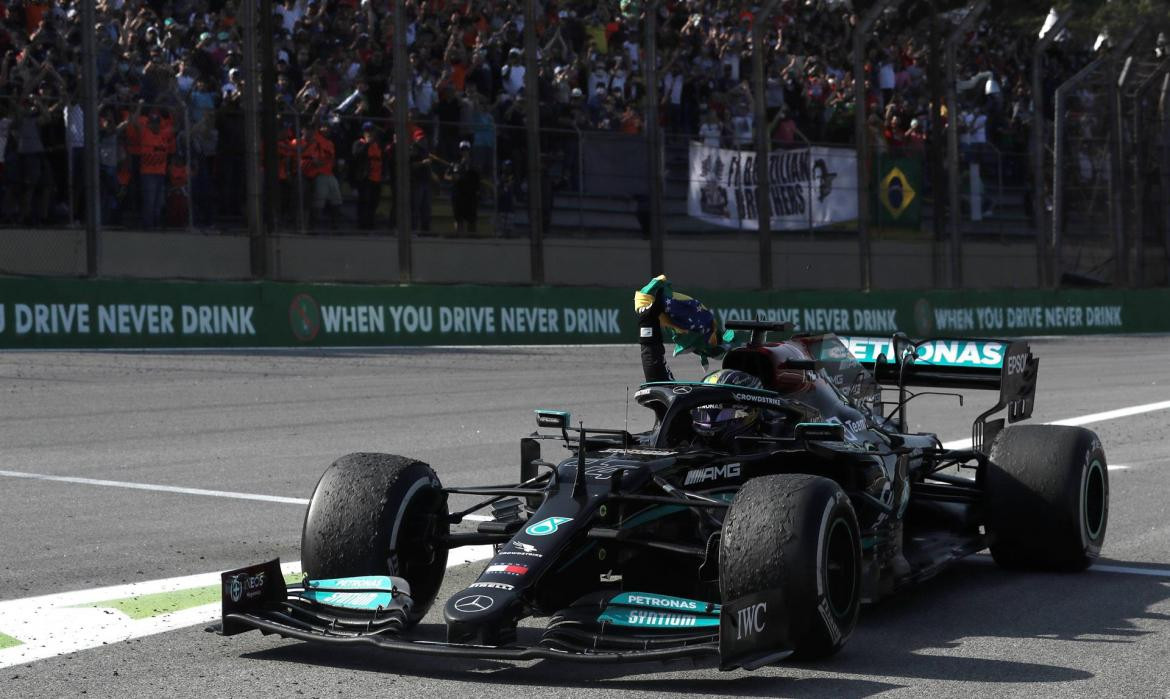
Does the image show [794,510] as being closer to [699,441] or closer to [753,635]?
[753,635]

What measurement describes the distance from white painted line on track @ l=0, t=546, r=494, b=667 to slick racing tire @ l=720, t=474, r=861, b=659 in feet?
7.59

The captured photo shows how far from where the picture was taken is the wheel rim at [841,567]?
627cm

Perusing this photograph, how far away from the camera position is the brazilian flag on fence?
27797 mm

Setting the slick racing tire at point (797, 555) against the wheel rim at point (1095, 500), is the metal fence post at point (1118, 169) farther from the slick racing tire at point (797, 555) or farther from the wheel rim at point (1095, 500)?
the slick racing tire at point (797, 555)

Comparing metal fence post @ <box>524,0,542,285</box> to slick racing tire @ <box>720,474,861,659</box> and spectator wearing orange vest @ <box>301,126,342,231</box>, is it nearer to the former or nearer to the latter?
spectator wearing orange vest @ <box>301,126,342,231</box>

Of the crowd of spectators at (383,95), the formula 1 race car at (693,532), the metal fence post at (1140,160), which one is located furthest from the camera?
the metal fence post at (1140,160)

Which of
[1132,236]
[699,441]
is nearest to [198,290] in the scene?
[699,441]

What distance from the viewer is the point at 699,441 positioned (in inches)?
290

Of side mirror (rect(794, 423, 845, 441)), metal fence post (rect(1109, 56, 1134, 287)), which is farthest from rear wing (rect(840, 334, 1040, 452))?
metal fence post (rect(1109, 56, 1134, 287))

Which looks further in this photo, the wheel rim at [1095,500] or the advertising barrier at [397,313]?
the advertising barrier at [397,313]

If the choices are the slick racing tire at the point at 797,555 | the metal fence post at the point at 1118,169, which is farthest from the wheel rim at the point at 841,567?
the metal fence post at the point at 1118,169

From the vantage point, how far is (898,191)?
28.1 meters

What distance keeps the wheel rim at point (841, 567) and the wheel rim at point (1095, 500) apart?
2.58m

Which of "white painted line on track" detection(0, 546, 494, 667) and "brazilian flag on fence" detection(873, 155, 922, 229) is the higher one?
"brazilian flag on fence" detection(873, 155, 922, 229)
